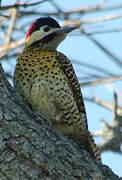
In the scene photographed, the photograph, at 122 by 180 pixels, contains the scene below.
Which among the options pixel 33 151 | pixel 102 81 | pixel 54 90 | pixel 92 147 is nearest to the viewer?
pixel 33 151

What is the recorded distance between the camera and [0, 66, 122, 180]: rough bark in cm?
257

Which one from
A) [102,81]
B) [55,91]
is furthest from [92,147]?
[102,81]

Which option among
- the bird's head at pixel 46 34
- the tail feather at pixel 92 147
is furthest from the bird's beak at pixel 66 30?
the tail feather at pixel 92 147

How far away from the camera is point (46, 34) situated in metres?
4.37

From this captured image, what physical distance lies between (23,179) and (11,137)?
30 centimetres

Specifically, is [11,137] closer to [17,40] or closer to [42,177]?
[42,177]

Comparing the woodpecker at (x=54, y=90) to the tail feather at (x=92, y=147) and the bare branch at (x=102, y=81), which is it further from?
the bare branch at (x=102, y=81)

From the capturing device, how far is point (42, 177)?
2598 millimetres

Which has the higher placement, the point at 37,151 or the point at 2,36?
the point at 2,36

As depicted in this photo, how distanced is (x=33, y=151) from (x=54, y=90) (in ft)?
3.76

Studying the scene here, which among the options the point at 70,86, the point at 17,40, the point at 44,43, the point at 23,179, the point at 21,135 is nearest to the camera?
the point at 23,179

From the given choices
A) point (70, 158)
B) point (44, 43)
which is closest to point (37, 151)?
point (70, 158)

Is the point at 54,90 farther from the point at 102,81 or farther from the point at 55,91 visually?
the point at 102,81

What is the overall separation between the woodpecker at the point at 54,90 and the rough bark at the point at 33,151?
0.61 meters
